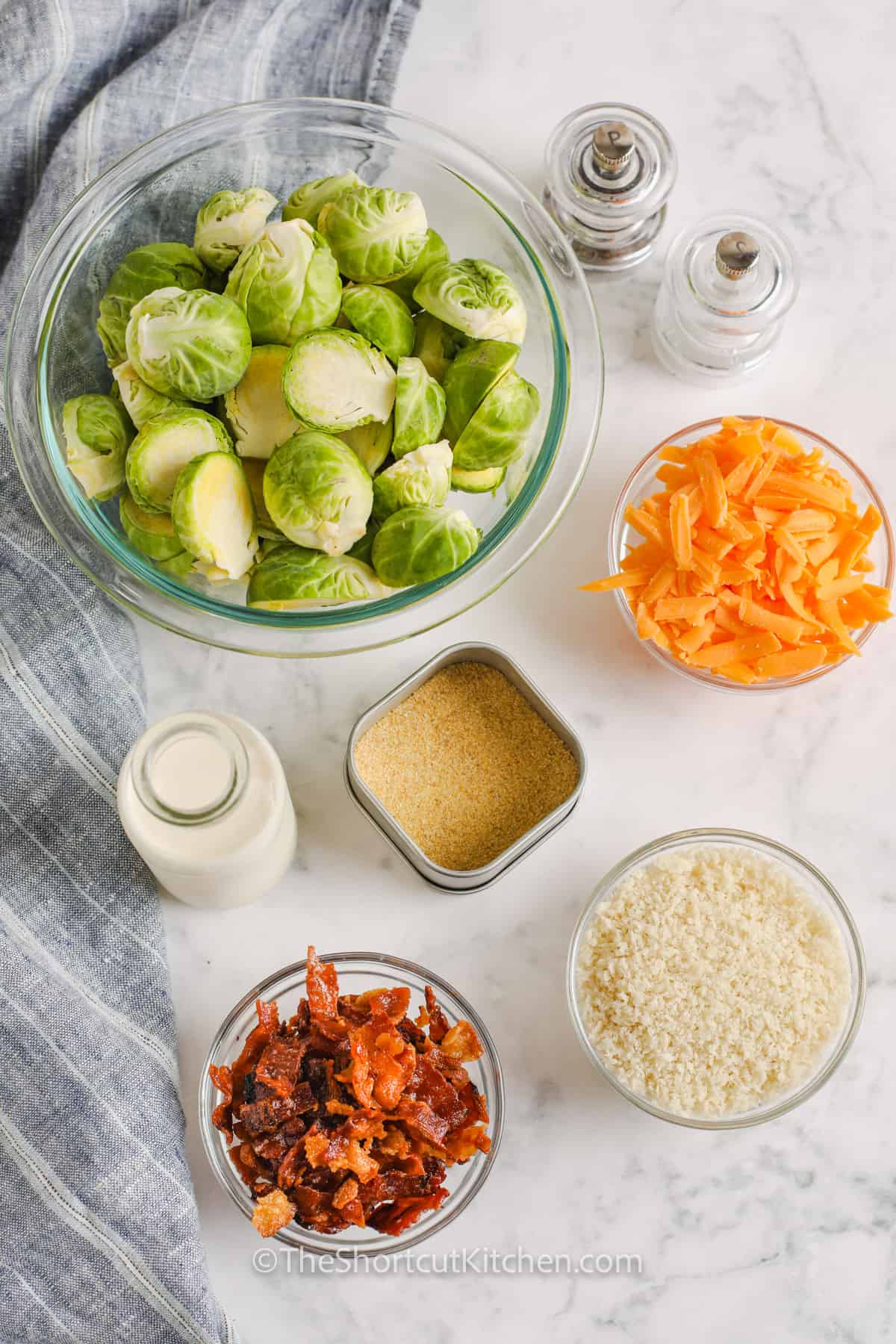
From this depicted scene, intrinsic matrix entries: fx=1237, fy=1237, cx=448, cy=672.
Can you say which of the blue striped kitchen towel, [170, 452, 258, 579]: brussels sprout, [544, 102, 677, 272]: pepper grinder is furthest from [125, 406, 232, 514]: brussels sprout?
[544, 102, 677, 272]: pepper grinder

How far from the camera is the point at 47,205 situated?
1.79 m

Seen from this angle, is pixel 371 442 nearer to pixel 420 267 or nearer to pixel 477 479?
pixel 477 479

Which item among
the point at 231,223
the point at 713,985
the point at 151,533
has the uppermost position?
the point at 231,223

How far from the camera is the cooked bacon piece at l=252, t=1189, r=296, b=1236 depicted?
1.52m

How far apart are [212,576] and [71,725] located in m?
0.39

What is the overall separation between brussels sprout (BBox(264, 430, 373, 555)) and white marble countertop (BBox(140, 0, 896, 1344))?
0.40 meters

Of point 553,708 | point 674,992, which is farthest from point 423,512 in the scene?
point 674,992

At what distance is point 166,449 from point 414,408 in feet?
0.98

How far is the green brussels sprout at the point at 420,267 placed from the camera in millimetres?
1600

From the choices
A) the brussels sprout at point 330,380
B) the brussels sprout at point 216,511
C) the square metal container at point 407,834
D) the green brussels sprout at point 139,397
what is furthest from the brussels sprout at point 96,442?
the square metal container at point 407,834

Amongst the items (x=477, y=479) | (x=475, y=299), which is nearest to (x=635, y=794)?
(x=477, y=479)

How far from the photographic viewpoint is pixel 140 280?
156cm

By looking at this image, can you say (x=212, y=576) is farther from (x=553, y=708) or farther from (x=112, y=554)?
(x=553, y=708)

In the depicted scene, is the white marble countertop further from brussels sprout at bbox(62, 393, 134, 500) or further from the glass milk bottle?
brussels sprout at bbox(62, 393, 134, 500)
